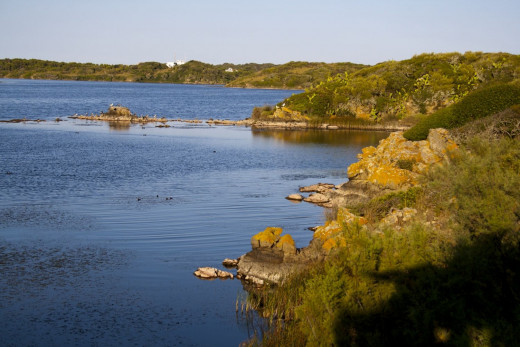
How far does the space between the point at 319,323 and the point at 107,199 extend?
2239cm

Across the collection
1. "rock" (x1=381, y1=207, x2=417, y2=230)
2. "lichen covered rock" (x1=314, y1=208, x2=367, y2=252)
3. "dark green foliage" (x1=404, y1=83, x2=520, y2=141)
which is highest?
"dark green foliage" (x1=404, y1=83, x2=520, y2=141)

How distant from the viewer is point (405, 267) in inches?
523

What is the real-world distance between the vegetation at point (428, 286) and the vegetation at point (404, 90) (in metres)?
69.3

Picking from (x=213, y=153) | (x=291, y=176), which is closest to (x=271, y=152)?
(x=213, y=153)

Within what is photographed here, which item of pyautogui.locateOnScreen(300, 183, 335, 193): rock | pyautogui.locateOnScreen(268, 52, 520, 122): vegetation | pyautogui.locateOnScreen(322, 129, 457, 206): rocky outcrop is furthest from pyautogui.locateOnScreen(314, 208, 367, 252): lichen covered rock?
pyautogui.locateOnScreen(268, 52, 520, 122): vegetation

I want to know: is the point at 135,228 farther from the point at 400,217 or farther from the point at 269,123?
the point at 269,123

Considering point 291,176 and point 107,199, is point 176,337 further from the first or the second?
point 291,176

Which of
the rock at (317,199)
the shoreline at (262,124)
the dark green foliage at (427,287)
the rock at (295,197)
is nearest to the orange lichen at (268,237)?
the dark green foliage at (427,287)

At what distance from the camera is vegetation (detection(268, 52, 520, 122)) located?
83625mm

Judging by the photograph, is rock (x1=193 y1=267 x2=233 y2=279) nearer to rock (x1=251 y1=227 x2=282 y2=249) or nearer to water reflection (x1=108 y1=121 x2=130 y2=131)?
rock (x1=251 y1=227 x2=282 y2=249)

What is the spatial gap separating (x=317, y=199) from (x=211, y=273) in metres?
14.1

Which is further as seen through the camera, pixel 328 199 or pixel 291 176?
pixel 291 176

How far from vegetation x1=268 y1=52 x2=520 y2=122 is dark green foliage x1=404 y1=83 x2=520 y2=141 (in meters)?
44.2

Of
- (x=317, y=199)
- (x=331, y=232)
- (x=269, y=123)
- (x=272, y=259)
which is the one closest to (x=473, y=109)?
(x=317, y=199)
